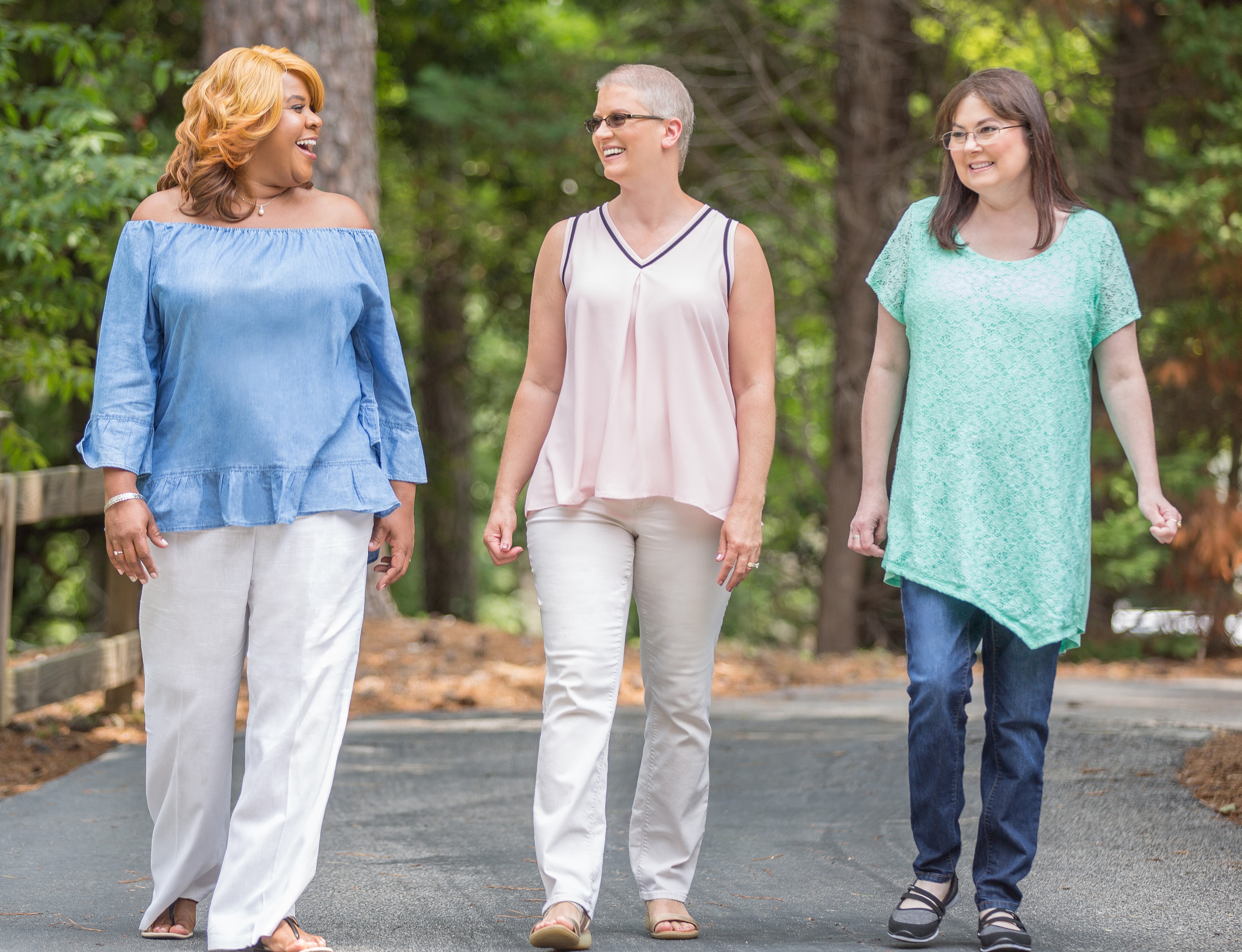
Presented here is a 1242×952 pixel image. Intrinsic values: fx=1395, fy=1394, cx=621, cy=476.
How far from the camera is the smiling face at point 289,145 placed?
327 centimetres

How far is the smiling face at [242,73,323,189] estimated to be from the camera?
3.27 m

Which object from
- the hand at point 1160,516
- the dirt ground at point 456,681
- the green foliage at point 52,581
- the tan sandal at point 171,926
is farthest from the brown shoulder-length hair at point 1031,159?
the green foliage at point 52,581

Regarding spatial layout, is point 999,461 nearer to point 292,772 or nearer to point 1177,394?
point 292,772

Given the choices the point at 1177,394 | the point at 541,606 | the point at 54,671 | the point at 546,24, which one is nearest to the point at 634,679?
the point at 54,671

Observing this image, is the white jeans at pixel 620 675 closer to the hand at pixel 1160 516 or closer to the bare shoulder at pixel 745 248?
the bare shoulder at pixel 745 248

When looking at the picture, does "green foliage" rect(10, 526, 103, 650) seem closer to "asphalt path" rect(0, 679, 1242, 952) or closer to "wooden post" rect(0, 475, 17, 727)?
"wooden post" rect(0, 475, 17, 727)

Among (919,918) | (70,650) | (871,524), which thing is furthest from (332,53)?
(919,918)

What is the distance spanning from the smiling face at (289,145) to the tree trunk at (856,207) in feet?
29.1

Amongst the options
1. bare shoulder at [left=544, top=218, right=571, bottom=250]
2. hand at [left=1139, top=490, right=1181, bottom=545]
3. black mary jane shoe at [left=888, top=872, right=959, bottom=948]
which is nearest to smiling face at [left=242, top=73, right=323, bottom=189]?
bare shoulder at [left=544, top=218, right=571, bottom=250]

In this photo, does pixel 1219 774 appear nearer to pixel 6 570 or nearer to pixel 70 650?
pixel 6 570

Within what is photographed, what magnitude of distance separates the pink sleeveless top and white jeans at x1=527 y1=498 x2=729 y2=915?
0.07 meters

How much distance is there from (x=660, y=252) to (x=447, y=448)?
1311 cm

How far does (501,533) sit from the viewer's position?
3.59 m

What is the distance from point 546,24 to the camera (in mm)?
20078
